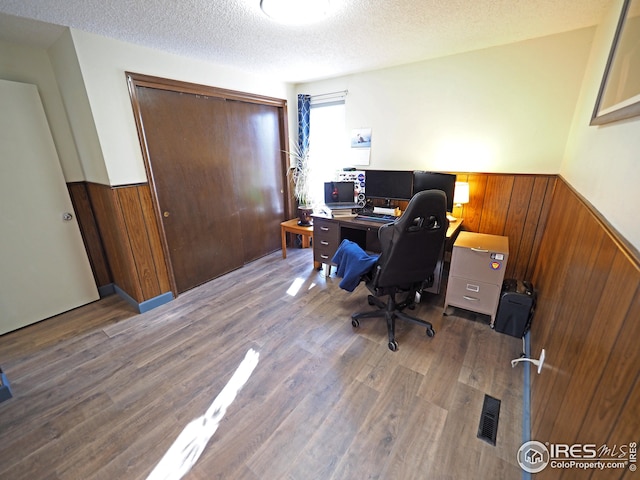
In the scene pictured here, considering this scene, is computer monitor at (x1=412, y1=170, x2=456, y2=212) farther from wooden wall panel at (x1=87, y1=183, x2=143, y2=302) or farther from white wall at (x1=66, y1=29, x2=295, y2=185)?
wooden wall panel at (x1=87, y1=183, x2=143, y2=302)

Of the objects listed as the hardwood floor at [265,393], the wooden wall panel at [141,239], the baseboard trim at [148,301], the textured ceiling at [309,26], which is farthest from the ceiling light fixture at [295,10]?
the baseboard trim at [148,301]

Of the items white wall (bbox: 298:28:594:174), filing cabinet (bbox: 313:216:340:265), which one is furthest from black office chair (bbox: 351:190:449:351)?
white wall (bbox: 298:28:594:174)

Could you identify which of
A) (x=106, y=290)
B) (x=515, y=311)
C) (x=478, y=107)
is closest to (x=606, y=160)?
(x=515, y=311)

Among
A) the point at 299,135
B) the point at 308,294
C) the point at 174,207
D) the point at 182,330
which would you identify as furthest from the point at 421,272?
the point at 299,135

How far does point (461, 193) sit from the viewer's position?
102 inches

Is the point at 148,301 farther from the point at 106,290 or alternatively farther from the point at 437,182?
the point at 437,182

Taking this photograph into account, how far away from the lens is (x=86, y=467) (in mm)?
1327

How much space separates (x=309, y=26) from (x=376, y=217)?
69.1 inches

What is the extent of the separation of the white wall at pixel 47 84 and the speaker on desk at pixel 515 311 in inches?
159

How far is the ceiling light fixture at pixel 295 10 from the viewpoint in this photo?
163 cm

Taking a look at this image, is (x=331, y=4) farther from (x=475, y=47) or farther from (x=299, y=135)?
(x=299, y=135)

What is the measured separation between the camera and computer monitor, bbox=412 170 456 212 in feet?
8.46

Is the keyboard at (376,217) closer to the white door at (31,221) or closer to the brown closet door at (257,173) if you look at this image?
the brown closet door at (257,173)

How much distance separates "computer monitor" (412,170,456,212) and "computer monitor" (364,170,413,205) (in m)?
0.15
